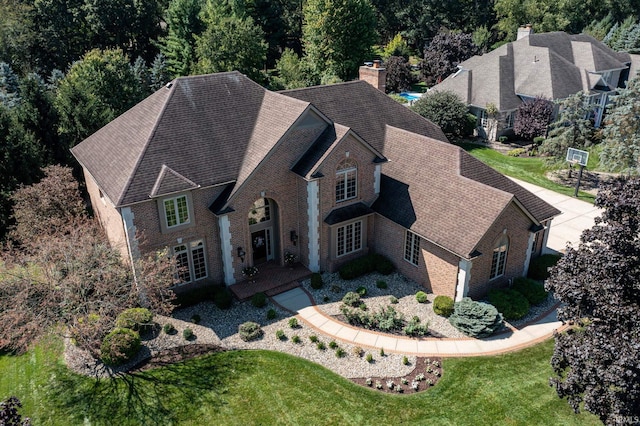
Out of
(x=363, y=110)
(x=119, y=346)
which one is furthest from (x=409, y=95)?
(x=119, y=346)

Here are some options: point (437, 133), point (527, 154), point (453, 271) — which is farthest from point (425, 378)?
point (527, 154)

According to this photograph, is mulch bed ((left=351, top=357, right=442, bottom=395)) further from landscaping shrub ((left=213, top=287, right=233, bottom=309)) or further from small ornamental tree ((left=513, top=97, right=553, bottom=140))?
small ornamental tree ((left=513, top=97, right=553, bottom=140))

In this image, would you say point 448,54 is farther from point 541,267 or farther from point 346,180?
point 346,180

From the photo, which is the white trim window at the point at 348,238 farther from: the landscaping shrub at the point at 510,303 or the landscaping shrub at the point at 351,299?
the landscaping shrub at the point at 510,303

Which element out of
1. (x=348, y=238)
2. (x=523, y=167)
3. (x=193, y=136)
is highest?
(x=193, y=136)

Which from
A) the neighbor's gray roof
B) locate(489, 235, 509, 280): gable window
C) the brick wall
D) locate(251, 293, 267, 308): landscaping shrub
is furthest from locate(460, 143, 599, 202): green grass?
locate(251, 293, 267, 308): landscaping shrub

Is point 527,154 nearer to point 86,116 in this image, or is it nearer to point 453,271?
point 453,271

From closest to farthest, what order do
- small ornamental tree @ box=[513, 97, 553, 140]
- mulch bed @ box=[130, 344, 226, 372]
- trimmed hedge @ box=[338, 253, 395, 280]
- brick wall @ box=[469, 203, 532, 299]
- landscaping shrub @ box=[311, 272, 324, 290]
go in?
mulch bed @ box=[130, 344, 226, 372] < brick wall @ box=[469, 203, 532, 299] < landscaping shrub @ box=[311, 272, 324, 290] < trimmed hedge @ box=[338, 253, 395, 280] < small ornamental tree @ box=[513, 97, 553, 140]
